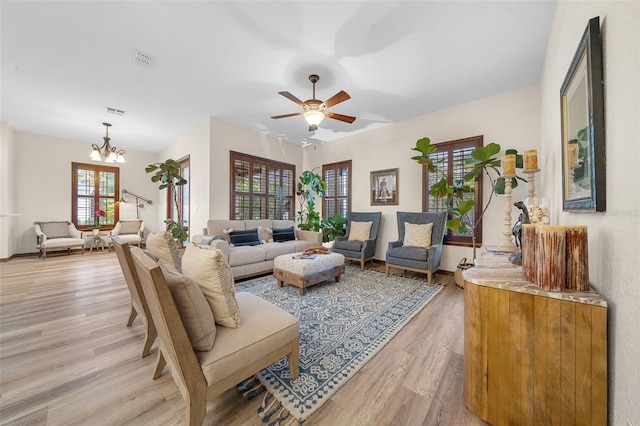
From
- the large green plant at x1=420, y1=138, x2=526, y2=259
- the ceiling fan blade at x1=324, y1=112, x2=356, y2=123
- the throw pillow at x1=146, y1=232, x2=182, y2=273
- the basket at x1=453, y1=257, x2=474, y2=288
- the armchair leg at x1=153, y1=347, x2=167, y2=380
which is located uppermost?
the ceiling fan blade at x1=324, y1=112, x2=356, y2=123

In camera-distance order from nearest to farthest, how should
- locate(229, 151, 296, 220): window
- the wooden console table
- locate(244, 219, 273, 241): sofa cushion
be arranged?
1. the wooden console table
2. locate(244, 219, 273, 241): sofa cushion
3. locate(229, 151, 296, 220): window

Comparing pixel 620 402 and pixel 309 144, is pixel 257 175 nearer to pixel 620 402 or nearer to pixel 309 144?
pixel 309 144

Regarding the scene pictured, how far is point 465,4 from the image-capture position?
204 cm

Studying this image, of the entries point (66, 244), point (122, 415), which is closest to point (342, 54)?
point (122, 415)

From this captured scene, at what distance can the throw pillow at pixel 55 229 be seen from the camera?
18.4 feet

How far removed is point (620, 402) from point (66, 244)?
8.57 m

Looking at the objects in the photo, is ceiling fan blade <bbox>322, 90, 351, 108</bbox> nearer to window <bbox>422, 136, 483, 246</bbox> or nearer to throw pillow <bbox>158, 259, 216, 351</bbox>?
window <bbox>422, 136, 483, 246</bbox>

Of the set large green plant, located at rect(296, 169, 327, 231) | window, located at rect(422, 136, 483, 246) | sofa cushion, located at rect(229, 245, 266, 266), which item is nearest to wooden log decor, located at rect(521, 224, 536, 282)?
window, located at rect(422, 136, 483, 246)

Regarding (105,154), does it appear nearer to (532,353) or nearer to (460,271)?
(532,353)

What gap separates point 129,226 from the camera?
651 cm

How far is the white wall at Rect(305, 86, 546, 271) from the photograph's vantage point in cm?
347

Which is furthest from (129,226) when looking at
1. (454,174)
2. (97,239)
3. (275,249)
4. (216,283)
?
(454,174)

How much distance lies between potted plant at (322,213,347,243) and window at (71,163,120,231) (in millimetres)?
6347

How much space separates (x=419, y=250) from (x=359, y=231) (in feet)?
4.58
